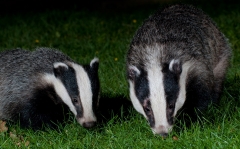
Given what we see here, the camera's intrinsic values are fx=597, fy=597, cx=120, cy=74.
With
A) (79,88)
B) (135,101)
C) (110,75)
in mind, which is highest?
(79,88)

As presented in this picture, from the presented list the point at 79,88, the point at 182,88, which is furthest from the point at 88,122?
the point at 182,88

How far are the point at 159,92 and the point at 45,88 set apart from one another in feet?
4.98

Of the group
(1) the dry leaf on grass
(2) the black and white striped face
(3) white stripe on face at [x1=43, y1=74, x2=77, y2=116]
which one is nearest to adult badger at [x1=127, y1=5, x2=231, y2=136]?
(2) the black and white striped face

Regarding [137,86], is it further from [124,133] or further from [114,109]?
[114,109]

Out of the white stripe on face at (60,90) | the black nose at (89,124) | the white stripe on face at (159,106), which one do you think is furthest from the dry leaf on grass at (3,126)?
the white stripe on face at (159,106)

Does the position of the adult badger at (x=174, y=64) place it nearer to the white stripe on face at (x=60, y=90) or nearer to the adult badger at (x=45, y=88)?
the adult badger at (x=45, y=88)

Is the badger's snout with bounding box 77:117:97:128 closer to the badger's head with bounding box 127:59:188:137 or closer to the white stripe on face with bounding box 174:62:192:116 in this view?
the badger's head with bounding box 127:59:188:137

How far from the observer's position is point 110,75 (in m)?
7.86

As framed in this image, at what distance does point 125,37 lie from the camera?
10.1m

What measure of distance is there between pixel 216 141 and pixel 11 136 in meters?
2.12

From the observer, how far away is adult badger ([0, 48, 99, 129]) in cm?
589

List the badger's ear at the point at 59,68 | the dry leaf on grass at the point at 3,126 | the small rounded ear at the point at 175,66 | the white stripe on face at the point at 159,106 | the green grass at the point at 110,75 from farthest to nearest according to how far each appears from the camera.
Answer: the dry leaf on grass at the point at 3,126 < the badger's ear at the point at 59,68 < the small rounded ear at the point at 175,66 < the green grass at the point at 110,75 < the white stripe on face at the point at 159,106

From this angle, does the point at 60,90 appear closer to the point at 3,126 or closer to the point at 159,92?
the point at 3,126

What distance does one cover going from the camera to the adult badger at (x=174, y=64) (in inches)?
211
